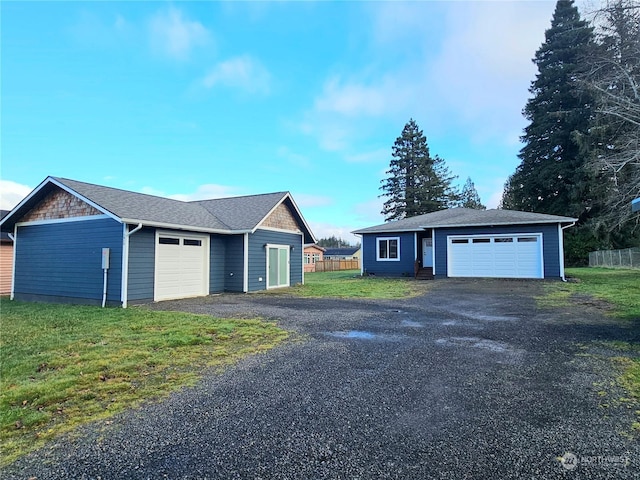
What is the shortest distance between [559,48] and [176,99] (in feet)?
103

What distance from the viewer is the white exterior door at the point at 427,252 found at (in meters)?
19.9

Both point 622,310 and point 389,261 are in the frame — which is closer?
point 622,310

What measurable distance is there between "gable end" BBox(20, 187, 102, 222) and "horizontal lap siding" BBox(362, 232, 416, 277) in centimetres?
1435

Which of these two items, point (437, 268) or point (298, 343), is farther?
point (437, 268)

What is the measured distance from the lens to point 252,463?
2342 mm

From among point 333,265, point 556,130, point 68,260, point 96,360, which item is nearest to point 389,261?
point 68,260

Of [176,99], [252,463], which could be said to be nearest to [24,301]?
[176,99]

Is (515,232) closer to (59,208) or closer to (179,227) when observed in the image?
(179,227)

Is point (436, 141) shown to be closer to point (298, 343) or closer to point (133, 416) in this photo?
point (298, 343)

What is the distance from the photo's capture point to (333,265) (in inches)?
1444

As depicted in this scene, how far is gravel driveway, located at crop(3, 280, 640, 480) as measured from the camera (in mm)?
2285

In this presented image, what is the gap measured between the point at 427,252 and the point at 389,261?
2.21 m

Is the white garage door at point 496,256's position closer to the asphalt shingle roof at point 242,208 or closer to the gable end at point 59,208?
the asphalt shingle roof at point 242,208

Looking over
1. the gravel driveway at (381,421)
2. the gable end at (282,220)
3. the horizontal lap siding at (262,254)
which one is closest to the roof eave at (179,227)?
the horizontal lap siding at (262,254)
